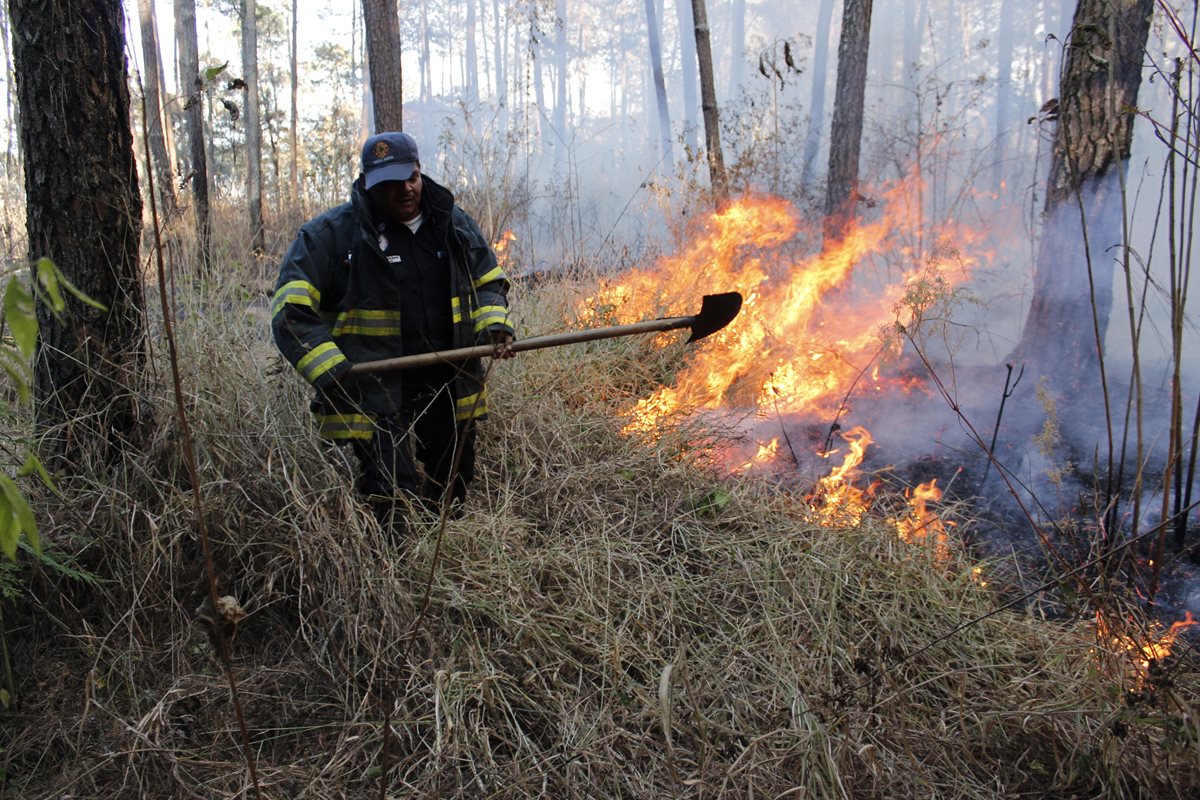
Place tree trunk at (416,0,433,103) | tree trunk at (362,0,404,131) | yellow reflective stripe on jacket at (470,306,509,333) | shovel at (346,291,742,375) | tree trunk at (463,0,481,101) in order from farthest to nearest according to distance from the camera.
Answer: tree trunk at (463,0,481,101) → tree trunk at (416,0,433,103) → tree trunk at (362,0,404,131) → yellow reflective stripe on jacket at (470,306,509,333) → shovel at (346,291,742,375)

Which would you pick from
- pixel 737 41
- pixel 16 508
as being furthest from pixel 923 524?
pixel 737 41

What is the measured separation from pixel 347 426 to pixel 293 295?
59 centimetres

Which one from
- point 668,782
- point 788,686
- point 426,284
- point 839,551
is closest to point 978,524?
point 839,551

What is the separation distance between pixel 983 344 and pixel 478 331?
20.8 feet

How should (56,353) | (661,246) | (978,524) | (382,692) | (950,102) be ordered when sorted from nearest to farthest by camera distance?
1. (382,692)
2. (56,353)
3. (978,524)
4. (661,246)
5. (950,102)

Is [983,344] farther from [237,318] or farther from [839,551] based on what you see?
[237,318]

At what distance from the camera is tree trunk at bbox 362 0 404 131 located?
6730 mm

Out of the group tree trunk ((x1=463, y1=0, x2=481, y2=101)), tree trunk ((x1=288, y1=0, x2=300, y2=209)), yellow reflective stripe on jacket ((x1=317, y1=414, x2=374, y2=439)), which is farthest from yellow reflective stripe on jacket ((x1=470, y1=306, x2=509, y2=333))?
tree trunk ((x1=463, y1=0, x2=481, y2=101))

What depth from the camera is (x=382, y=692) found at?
250 cm

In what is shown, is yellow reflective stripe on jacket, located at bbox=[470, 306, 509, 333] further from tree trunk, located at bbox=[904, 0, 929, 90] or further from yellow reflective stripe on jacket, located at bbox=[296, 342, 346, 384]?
tree trunk, located at bbox=[904, 0, 929, 90]

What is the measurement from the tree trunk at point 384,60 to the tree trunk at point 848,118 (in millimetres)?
4660

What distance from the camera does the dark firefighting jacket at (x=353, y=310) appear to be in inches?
122

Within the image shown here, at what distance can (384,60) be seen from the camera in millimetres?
6766

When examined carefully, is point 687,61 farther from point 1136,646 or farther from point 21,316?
point 21,316
